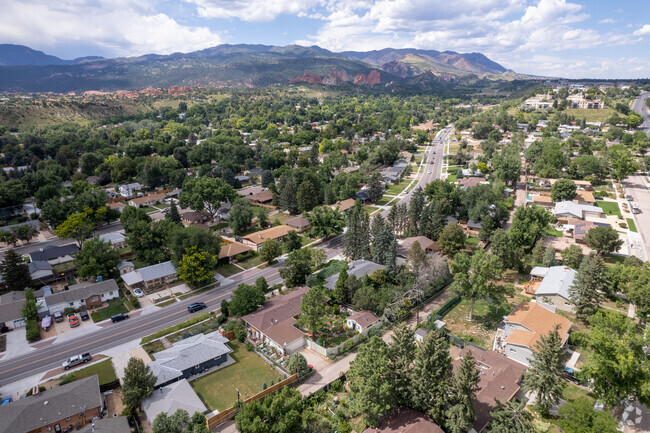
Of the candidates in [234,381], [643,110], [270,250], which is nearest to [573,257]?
[270,250]

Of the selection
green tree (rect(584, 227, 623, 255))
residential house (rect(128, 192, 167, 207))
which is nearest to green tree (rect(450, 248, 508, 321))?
green tree (rect(584, 227, 623, 255))

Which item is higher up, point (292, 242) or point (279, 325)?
point (292, 242)

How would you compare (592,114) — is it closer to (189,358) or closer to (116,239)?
(116,239)

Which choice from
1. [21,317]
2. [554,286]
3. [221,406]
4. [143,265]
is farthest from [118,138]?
[554,286]

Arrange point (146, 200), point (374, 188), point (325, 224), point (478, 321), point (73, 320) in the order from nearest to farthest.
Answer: point (73, 320) → point (478, 321) → point (325, 224) → point (146, 200) → point (374, 188)

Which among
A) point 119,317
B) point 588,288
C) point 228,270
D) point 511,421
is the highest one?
point 588,288

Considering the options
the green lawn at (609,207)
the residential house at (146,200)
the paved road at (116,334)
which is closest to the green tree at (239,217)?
the paved road at (116,334)

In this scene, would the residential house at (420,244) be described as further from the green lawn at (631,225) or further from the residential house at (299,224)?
the green lawn at (631,225)
